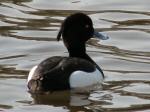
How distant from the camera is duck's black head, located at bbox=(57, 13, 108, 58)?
39.9 ft

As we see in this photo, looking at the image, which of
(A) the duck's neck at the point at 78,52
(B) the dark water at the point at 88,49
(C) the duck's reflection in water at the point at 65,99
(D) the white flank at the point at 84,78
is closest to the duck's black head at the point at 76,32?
(A) the duck's neck at the point at 78,52

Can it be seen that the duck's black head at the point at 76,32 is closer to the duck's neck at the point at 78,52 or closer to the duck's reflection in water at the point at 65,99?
the duck's neck at the point at 78,52

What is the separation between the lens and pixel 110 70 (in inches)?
494

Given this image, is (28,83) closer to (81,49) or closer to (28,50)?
(81,49)

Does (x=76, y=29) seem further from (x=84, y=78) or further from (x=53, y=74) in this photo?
(x=53, y=74)

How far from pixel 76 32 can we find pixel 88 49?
1512 mm

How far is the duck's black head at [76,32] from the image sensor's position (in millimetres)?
12148

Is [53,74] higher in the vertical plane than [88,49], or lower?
higher

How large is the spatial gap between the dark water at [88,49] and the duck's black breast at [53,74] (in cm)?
16

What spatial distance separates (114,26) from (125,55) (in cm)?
196

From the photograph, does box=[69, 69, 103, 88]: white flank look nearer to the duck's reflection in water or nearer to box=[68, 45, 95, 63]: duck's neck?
the duck's reflection in water

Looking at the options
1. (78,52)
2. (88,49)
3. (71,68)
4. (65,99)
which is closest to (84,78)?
(71,68)

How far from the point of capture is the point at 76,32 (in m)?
12.3

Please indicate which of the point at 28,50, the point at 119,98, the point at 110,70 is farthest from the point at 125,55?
the point at 119,98
